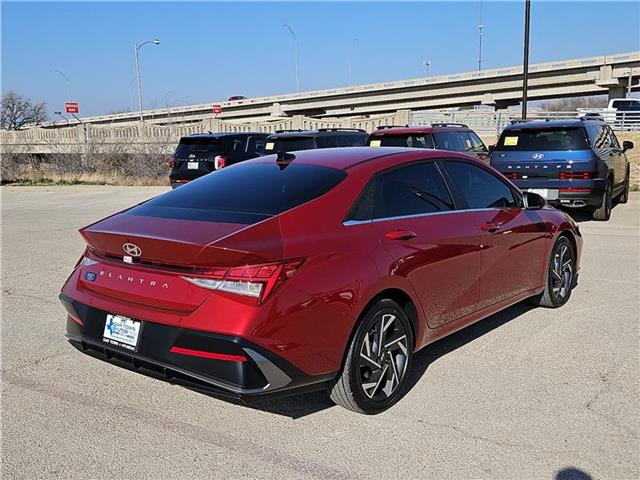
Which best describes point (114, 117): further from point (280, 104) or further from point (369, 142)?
point (369, 142)

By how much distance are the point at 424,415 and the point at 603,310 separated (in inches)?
115

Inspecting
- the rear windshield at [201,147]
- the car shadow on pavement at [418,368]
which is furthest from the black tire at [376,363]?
the rear windshield at [201,147]

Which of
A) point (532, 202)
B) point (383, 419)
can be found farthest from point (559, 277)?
point (383, 419)

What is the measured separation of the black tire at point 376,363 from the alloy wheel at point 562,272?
8.09ft

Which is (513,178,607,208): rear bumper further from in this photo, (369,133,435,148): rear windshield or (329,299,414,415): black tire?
(329,299,414,415): black tire

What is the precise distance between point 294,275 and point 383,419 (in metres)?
1.14

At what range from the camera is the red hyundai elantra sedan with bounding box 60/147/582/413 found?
310 centimetres

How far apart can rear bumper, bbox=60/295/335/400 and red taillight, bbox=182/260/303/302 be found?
24 centimetres

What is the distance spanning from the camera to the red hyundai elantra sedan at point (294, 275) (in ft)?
10.2

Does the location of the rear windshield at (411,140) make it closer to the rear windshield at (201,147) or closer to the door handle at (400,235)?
the rear windshield at (201,147)

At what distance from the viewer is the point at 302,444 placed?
3.34 metres

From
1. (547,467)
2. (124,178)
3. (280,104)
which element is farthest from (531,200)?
(280,104)

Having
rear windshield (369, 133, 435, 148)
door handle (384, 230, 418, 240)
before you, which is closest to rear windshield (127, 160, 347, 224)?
door handle (384, 230, 418, 240)

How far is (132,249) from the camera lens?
3.40m
